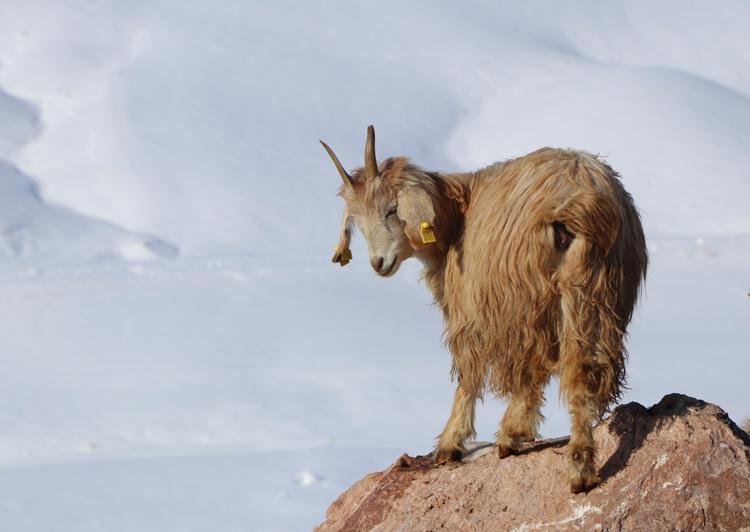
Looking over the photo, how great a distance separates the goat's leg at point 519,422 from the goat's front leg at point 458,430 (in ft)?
0.77

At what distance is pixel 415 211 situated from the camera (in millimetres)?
7094

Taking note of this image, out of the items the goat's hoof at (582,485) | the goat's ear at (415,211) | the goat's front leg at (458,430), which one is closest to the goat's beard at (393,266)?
the goat's ear at (415,211)

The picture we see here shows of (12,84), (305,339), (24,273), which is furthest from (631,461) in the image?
(12,84)

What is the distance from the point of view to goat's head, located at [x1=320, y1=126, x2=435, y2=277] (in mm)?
7098

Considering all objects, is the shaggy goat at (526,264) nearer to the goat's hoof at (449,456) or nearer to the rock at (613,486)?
the rock at (613,486)

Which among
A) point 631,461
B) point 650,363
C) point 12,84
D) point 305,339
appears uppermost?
point 631,461

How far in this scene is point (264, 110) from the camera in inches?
1025

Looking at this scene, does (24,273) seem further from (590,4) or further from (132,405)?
(590,4)

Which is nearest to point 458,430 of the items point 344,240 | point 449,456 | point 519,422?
point 449,456

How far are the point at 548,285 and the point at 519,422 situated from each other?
982 millimetres

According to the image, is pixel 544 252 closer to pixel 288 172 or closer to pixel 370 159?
pixel 370 159

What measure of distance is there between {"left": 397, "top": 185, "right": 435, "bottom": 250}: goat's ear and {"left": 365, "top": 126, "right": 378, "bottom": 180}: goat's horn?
179mm

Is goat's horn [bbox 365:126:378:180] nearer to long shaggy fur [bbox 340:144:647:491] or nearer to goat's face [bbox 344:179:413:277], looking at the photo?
goat's face [bbox 344:179:413:277]

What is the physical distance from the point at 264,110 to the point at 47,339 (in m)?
9.72
